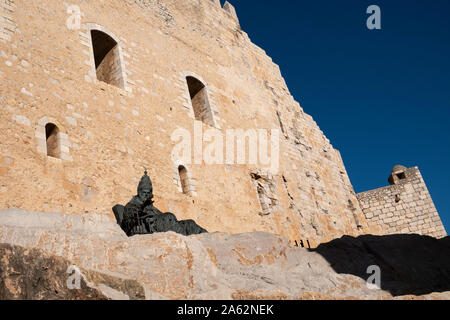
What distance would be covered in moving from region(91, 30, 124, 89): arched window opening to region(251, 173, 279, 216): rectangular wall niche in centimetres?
346

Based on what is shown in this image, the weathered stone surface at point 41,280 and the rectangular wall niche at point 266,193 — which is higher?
the rectangular wall niche at point 266,193

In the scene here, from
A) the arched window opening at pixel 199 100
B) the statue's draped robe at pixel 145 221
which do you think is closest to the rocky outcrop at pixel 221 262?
the statue's draped robe at pixel 145 221

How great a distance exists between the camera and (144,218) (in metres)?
5.54

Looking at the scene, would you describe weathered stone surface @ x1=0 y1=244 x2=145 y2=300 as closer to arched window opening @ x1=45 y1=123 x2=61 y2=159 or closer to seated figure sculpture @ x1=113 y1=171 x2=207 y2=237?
seated figure sculpture @ x1=113 y1=171 x2=207 y2=237

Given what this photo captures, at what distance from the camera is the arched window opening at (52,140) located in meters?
5.91

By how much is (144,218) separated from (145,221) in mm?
41

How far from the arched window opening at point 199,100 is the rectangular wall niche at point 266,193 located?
5.19 feet

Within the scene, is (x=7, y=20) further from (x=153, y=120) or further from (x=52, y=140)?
(x=153, y=120)

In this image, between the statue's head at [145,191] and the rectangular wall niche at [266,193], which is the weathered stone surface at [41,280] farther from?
the rectangular wall niche at [266,193]

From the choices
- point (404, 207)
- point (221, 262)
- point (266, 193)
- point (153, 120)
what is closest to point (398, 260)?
point (221, 262)

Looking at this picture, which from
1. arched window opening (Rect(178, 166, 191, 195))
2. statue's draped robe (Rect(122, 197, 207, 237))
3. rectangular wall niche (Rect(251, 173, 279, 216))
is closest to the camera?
statue's draped robe (Rect(122, 197, 207, 237))

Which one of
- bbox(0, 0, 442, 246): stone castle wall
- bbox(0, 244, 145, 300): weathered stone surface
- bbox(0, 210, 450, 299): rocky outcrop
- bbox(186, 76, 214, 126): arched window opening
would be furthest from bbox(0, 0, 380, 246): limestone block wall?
bbox(0, 244, 145, 300): weathered stone surface

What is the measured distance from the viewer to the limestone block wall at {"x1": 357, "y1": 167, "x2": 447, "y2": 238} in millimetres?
14195
